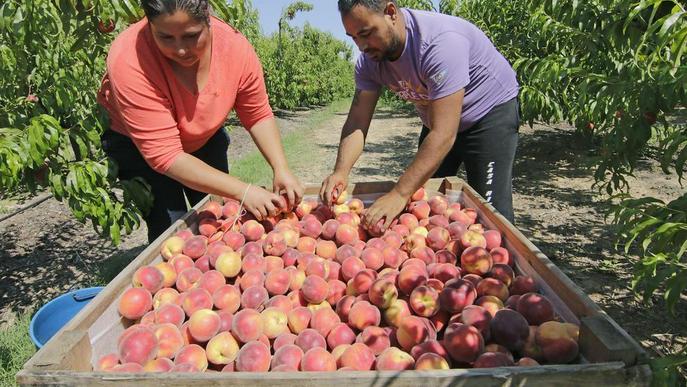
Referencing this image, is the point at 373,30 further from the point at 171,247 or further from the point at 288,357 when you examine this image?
the point at 288,357

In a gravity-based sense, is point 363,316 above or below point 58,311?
above

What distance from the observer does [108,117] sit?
8.39ft

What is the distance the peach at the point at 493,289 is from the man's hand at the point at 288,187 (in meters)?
1.00

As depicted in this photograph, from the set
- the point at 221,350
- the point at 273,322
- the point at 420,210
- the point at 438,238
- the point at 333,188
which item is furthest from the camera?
the point at 333,188

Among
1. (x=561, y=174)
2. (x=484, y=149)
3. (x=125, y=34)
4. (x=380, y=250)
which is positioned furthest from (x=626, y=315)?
(x=561, y=174)

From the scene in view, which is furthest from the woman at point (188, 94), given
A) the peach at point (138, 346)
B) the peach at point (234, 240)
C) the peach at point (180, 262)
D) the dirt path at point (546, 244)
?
the dirt path at point (546, 244)

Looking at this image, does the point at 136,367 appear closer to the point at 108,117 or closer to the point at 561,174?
the point at 108,117

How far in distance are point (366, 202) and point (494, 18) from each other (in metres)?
6.89

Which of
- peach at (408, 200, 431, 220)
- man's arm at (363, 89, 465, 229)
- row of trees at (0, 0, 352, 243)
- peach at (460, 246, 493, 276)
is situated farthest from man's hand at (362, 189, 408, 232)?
row of trees at (0, 0, 352, 243)

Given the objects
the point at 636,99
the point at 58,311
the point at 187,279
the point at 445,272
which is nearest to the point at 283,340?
the point at 187,279

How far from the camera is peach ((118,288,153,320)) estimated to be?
1555 mm

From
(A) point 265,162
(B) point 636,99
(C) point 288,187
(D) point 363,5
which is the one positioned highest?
(D) point 363,5

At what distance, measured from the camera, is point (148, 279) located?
1.67 metres

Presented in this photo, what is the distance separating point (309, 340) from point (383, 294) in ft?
0.96
